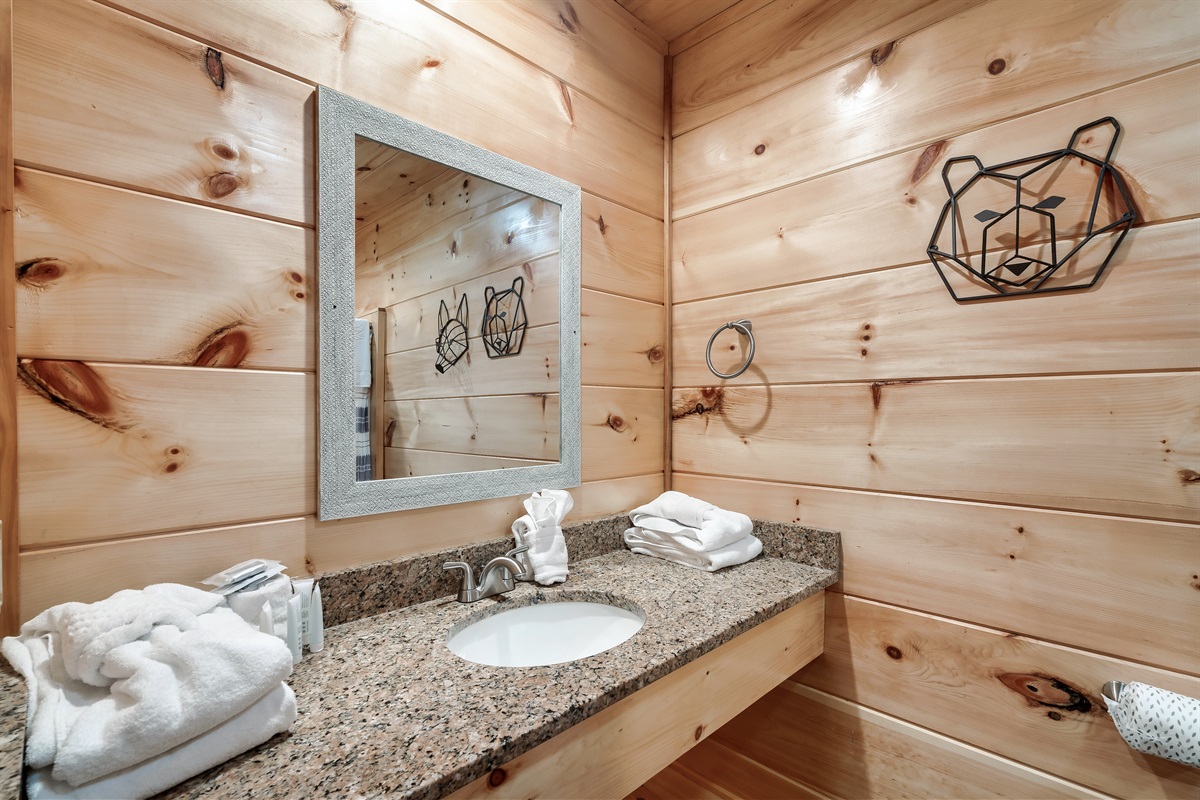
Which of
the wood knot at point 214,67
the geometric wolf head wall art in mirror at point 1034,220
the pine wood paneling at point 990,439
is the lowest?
the pine wood paneling at point 990,439

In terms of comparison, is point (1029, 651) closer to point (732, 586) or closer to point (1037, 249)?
point (732, 586)

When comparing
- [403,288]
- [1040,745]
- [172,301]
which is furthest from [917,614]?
[172,301]

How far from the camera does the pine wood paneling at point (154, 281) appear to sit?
2.53 feet

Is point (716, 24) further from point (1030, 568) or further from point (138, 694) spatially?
point (138, 694)

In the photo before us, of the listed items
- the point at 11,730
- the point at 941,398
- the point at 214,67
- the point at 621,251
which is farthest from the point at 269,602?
the point at 941,398

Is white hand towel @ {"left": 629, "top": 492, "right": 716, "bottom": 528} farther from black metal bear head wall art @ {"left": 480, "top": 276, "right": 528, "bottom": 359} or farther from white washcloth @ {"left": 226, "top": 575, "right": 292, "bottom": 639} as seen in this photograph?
white washcloth @ {"left": 226, "top": 575, "right": 292, "bottom": 639}

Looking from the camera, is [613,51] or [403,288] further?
[613,51]

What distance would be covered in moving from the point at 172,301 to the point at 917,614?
1.57m

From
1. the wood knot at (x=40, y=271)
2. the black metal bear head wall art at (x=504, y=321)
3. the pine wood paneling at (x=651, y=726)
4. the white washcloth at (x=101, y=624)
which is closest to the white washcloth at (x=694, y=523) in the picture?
the pine wood paneling at (x=651, y=726)

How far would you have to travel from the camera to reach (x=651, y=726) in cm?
90

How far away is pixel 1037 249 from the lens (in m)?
1.09

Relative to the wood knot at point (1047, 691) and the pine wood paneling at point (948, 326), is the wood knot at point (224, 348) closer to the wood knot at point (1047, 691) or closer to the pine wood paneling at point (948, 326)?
the pine wood paneling at point (948, 326)

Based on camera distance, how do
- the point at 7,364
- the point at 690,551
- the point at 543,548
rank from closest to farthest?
the point at 7,364 < the point at 543,548 < the point at 690,551

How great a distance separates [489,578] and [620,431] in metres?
0.58
